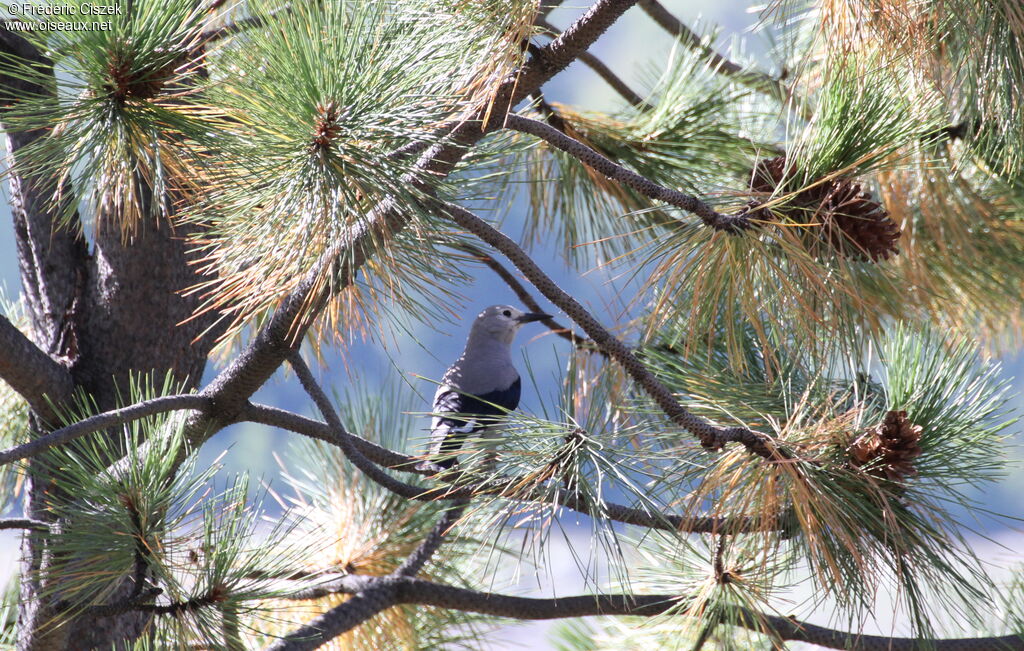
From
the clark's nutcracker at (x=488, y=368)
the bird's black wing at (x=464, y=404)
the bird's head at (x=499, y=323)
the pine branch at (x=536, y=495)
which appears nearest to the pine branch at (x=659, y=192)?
the pine branch at (x=536, y=495)

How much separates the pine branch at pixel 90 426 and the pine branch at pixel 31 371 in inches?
7.3

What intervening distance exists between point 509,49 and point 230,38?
265 mm

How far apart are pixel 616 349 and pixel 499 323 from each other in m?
0.82

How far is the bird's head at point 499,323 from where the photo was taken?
66.2 inches

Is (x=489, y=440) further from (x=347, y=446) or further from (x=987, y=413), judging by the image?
(x=987, y=413)

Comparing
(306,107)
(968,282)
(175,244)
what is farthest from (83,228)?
(968,282)

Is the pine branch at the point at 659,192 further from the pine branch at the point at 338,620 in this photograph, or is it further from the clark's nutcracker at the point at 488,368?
the pine branch at the point at 338,620

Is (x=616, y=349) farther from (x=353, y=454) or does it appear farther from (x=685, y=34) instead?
(x=685, y=34)

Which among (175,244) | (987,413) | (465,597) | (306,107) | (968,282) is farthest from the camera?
(968,282)

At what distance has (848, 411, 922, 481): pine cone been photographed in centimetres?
92

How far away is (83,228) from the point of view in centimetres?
138

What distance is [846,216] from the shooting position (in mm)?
867

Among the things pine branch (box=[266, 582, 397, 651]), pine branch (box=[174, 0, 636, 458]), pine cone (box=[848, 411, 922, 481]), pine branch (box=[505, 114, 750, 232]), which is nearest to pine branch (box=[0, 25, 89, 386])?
pine branch (box=[174, 0, 636, 458])

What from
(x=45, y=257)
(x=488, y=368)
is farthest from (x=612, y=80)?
(x=45, y=257)
